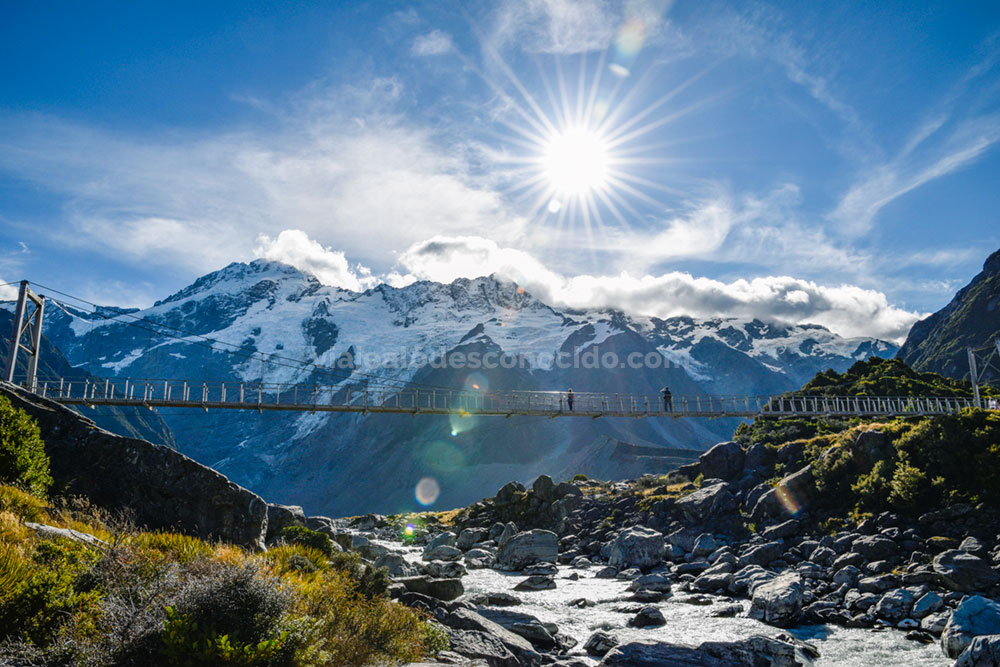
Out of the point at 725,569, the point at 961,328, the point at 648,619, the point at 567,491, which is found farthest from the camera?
the point at 961,328

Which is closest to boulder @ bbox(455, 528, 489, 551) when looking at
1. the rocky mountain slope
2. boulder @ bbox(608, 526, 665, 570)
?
boulder @ bbox(608, 526, 665, 570)

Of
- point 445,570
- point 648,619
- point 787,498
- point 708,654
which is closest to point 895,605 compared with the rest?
point 648,619

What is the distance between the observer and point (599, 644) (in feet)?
48.6

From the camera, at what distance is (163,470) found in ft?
41.9

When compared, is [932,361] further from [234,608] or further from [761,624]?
[234,608]

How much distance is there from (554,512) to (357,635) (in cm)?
3394

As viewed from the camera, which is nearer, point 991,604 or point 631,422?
point 991,604

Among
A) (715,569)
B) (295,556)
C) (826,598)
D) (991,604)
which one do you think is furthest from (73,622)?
(715,569)

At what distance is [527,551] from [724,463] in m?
15.5

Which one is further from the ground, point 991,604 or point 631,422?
point 631,422

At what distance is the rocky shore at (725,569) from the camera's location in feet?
43.3

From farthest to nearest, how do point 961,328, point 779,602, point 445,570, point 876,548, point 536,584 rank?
point 961,328 → point 445,570 → point 536,584 → point 876,548 → point 779,602

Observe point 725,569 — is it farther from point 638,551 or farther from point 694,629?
point 694,629

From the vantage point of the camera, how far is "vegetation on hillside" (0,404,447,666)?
6.42m
